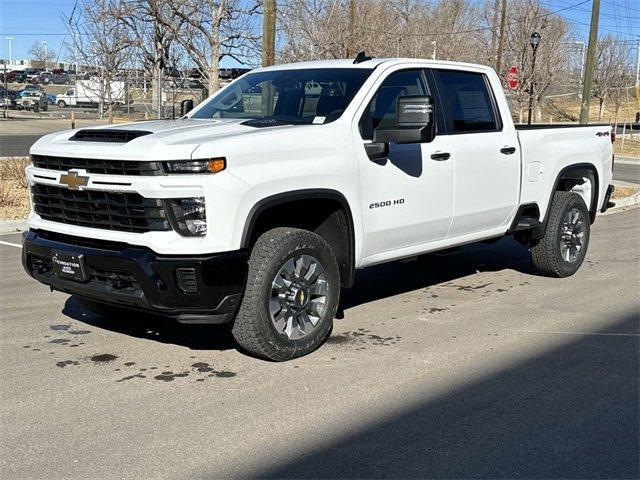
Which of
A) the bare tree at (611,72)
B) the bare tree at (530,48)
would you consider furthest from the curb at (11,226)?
the bare tree at (611,72)

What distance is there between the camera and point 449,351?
5.55m

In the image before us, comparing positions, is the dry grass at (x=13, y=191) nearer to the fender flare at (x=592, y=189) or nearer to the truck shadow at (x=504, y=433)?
the fender flare at (x=592, y=189)

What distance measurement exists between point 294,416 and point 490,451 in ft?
3.58

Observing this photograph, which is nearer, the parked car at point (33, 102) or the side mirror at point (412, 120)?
the side mirror at point (412, 120)

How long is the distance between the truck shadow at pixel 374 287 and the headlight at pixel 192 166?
1.55 metres

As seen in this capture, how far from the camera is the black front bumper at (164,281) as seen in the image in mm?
4660

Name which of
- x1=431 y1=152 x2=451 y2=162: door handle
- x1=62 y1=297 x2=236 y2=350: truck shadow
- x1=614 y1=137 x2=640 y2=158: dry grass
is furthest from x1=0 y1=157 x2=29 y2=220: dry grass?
x1=614 y1=137 x2=640 y2=158: dry grass

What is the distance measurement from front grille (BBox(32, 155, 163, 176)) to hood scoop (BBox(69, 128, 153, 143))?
0.61 feet

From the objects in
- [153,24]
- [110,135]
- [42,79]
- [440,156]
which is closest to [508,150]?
[440,156]

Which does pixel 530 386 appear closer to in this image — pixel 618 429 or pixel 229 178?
pixel 618 429

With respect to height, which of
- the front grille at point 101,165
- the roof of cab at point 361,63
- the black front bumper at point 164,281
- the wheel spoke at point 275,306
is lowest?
the wheel spoke at point 275,306

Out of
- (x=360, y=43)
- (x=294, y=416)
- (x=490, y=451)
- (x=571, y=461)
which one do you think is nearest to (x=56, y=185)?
(x=294, y=416)

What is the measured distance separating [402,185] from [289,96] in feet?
3.87

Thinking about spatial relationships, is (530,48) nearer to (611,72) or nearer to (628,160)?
(611,72)
